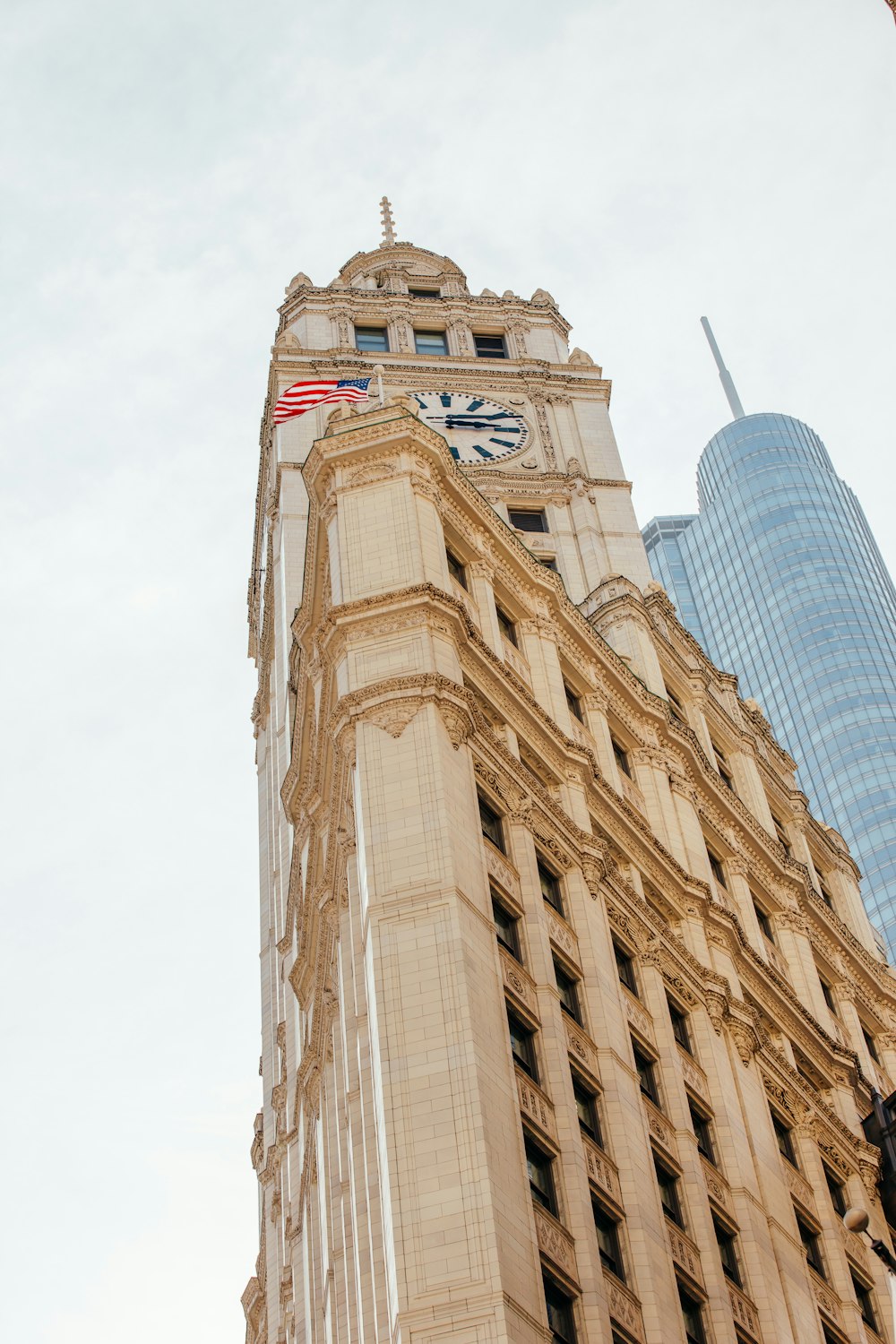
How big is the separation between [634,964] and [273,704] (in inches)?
1103

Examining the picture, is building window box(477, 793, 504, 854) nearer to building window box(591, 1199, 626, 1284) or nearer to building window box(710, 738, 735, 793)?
building window box(591, 1199, 626, 1284)

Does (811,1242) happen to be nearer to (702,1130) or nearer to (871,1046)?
(702,1130)

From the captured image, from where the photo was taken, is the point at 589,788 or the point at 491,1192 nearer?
the point at 491,1192

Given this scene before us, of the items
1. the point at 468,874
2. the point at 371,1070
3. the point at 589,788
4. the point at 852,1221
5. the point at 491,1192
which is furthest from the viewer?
the point at 589,788

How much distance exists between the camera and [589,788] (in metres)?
Answer: 50.2

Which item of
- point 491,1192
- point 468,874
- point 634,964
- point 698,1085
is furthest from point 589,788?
point 491,1192

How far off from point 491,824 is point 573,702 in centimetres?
1249

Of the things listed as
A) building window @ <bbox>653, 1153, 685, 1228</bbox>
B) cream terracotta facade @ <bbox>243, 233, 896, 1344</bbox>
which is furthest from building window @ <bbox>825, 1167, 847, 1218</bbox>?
building window @ <bbox>653, 1153, 685, 1228</bbox>

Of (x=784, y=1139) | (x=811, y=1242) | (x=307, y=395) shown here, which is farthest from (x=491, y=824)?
(x=307, y=395)

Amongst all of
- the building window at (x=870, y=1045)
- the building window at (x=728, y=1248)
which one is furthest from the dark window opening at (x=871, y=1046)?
the building window at (x=728, y=1248)

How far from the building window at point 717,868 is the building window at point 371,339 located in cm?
3173

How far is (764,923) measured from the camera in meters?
61.4

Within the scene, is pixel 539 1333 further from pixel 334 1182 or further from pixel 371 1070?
pixel 334 1182

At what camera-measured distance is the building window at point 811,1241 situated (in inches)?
1844
